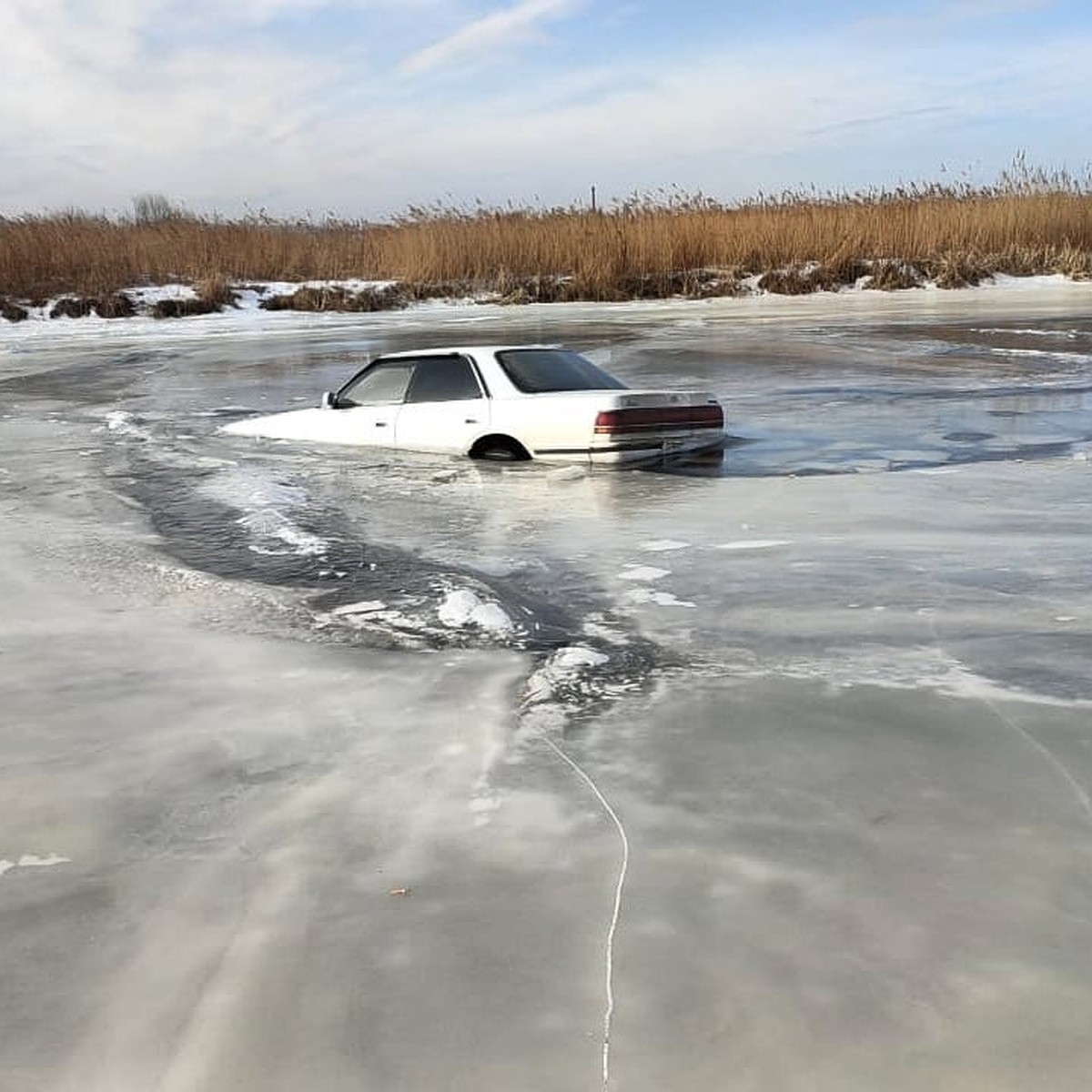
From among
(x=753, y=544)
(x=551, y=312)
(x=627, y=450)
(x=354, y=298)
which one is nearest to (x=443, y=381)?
(x=627, y=450)

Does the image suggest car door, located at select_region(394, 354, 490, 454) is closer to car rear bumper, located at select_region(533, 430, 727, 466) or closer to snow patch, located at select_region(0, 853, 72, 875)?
car rear bumper, located at select_region(533, 430, 727, 466)

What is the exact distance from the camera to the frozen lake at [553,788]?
283cm

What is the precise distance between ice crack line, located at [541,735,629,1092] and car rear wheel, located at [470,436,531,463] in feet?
20.3

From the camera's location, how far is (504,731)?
14.8ft

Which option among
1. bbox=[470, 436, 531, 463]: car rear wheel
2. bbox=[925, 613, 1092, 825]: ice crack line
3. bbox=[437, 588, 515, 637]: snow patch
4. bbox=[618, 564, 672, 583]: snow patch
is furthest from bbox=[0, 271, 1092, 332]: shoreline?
bbox=[925, 613, 1092, 825]: ice crack line

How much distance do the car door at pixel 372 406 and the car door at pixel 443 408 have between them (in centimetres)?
9

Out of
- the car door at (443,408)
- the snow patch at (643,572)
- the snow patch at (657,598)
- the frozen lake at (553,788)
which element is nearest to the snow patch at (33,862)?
the frozen lake at (553,788)

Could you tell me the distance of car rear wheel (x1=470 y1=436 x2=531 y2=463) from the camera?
10477 mm

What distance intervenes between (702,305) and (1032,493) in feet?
80.0

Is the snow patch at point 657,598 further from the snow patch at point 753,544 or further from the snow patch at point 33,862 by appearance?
the snow patch at point 33,862

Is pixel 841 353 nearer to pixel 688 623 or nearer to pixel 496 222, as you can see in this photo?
pixel 688 623

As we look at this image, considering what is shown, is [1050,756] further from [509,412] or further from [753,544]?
[509,412]

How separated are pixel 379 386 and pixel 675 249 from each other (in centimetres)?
2566

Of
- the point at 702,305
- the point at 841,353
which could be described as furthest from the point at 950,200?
the point at 841,353
